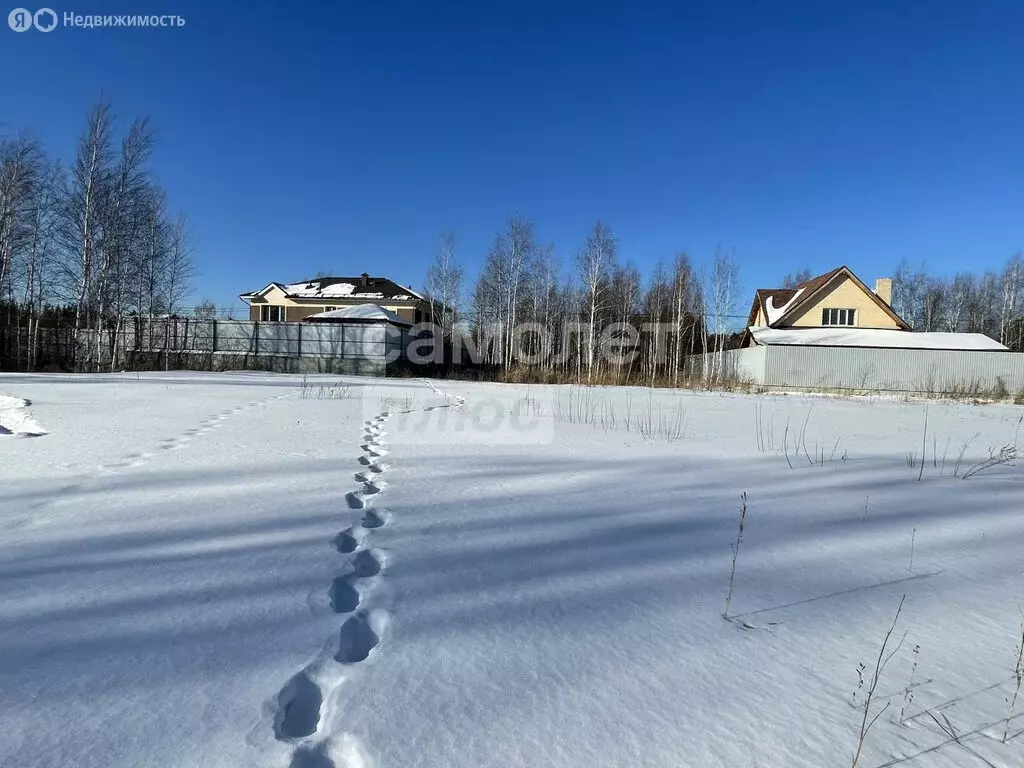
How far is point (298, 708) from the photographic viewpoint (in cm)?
105

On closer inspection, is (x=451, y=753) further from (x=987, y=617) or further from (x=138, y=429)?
(x=138, y=429)

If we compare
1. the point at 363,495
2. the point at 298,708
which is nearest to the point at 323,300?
the point at 363,495

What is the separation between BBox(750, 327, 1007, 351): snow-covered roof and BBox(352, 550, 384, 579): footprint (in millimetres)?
19014

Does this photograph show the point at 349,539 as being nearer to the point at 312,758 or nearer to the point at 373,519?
the point at 373,519

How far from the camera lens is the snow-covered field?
3.19 ft

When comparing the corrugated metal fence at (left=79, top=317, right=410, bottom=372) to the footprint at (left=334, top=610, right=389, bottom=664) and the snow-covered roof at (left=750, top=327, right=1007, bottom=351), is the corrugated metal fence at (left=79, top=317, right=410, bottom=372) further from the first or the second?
the footprint at (left=334, top=610, right=389, bottom=664)

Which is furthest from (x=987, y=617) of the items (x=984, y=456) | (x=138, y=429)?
(x=138, y=429)

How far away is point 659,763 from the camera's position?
92 cm

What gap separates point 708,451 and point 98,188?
1688 cm

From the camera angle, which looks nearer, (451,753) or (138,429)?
(451,753)

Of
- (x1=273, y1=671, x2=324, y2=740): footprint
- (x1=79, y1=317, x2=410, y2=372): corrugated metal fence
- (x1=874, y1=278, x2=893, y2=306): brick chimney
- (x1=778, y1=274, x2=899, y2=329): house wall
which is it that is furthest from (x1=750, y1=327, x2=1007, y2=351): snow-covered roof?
(x1=273, y1=671, x2=324, y2=740): footprint

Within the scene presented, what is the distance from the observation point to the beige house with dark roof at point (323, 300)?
30641mm

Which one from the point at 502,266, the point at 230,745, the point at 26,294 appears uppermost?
the point at 502,266

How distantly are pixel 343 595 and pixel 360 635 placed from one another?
0.25m
